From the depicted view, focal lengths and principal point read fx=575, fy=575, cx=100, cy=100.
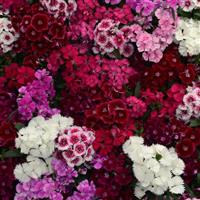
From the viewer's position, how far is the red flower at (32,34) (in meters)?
4.75

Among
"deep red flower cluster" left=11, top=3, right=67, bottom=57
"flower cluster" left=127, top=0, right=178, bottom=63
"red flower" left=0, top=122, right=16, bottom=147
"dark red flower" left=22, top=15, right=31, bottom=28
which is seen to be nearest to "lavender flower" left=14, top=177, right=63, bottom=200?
"red flower" left=0, top=122, right=16, bottom=147

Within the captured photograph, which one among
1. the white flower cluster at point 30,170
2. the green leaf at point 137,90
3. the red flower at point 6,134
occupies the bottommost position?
the white flower cluster at point 30,170

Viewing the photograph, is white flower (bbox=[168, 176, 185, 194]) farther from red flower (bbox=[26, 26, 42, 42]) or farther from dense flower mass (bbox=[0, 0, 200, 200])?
red flower (bbox=[26, 26, 42, 42])

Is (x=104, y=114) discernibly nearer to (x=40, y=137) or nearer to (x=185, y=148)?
(x=40, y=137)

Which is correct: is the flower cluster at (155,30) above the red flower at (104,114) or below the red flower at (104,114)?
above

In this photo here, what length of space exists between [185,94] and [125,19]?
0.96 m

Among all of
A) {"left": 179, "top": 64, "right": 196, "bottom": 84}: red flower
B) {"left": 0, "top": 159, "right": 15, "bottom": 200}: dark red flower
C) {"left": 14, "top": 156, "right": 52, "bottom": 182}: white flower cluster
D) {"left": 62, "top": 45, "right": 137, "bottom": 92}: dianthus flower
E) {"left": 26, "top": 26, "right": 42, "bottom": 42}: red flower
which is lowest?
{"left": 0, "top": 159, "right": 15, "bottom": 200}: dark red flower

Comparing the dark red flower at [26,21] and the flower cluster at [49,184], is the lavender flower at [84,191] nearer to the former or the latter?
the flower cluster at [49,184]

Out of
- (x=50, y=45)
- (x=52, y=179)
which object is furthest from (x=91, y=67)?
(x=52, y=179)

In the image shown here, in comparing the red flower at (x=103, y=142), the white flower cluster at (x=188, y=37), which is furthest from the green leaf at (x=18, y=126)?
the white flower cluster at (x=188, y=37)

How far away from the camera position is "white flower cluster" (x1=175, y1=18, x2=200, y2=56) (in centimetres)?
512

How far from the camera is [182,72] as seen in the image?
4812mm

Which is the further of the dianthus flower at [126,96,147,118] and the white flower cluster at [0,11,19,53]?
the white flower cluster at [0,11,19,53]

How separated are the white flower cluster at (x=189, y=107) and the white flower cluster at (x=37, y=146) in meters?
0.97
